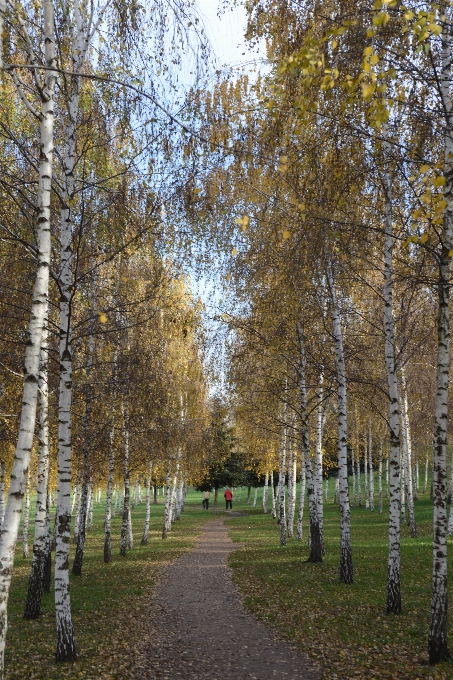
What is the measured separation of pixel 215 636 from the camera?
8.95 m

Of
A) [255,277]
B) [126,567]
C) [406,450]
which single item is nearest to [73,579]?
[126,567]

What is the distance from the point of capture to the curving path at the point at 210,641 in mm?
7234

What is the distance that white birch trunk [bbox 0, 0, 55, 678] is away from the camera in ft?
16.4

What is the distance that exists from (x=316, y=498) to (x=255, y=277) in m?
7.23

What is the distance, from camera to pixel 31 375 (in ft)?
17.4

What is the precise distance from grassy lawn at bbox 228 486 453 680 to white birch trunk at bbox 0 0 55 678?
4.68 metres

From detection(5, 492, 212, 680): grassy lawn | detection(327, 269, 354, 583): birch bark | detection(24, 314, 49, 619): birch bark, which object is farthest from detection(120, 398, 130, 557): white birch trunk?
detection(327, 269, 354, 583): birch bark

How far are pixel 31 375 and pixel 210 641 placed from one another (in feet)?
20.2

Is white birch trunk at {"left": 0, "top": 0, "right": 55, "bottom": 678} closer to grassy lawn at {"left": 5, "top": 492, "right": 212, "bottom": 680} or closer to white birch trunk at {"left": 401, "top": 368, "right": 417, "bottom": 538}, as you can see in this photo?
grassy lawn at {"left": 5, "top": 492, "right": 212, "bottom": 680}

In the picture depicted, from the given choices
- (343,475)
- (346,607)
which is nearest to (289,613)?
(346,607)

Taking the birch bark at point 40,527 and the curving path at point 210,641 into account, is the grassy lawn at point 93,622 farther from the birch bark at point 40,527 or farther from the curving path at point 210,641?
the curving path at point 210,641

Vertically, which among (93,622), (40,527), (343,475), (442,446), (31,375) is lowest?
(93,622)

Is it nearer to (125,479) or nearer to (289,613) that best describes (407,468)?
(125,479)

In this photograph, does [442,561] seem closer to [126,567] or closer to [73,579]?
[73,579]
